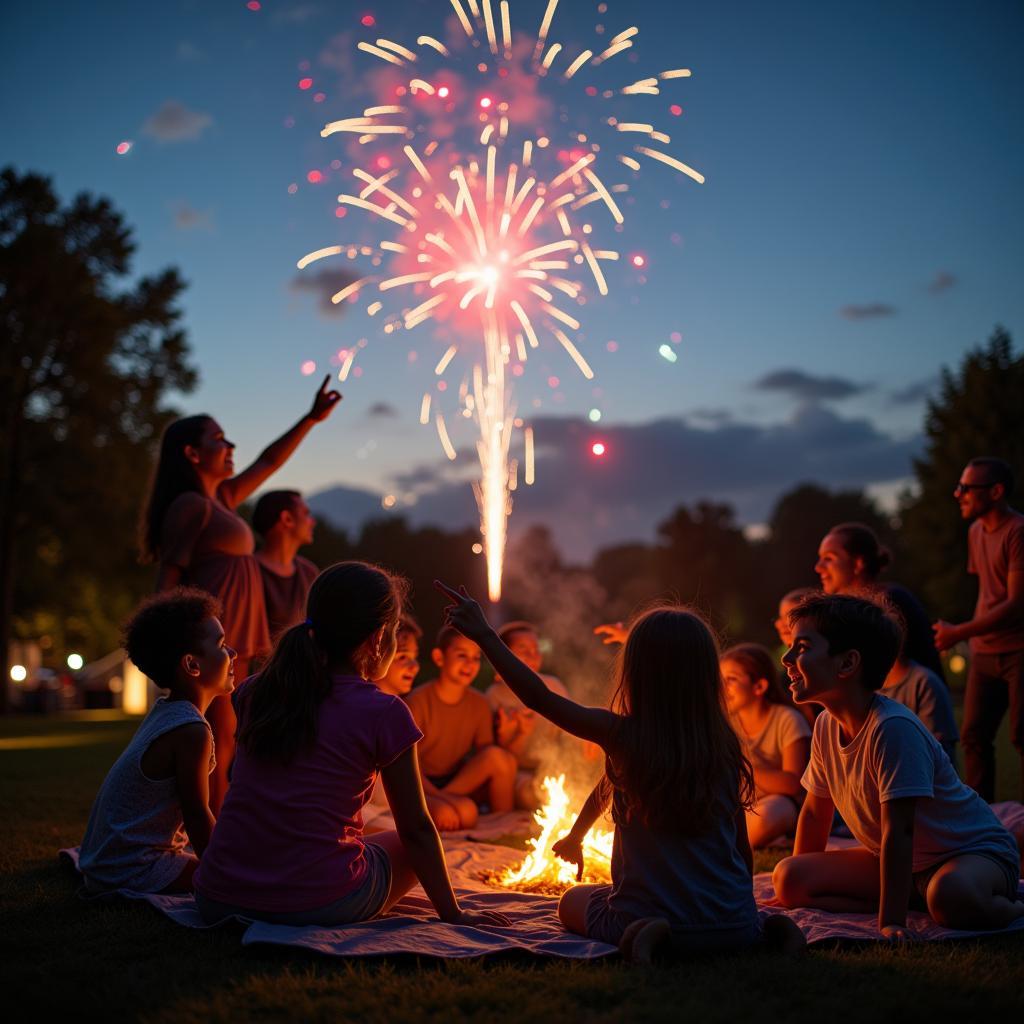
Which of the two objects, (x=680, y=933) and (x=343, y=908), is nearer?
(x=680, y=933)

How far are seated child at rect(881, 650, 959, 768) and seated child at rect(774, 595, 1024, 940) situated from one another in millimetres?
1788

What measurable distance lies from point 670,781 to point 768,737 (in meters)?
3.66

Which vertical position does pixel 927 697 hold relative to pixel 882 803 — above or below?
above

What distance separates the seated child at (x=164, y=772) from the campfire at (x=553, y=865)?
5.84 feet

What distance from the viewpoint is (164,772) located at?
4793 millimetres

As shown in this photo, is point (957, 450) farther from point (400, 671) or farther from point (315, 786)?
point (315, 786)

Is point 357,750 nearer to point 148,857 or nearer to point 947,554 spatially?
point 148,857

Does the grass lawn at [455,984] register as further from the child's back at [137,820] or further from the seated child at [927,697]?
the seated child at [927,697]

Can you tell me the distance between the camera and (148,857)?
4859 millimetres

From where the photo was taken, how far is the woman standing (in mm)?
6543

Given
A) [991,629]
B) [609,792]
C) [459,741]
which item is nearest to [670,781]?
[609,792]

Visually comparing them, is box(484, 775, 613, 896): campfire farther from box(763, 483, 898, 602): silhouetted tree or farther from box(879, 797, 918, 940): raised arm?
box(763, 483, 898, 602): silhouetted tree

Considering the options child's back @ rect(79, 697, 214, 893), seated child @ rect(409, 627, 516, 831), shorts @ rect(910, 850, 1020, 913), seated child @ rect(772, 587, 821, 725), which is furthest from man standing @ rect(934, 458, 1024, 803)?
child's back @ rect(79, 697, 214, 893)

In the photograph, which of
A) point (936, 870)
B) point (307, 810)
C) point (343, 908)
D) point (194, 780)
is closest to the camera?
point (307, 810)
